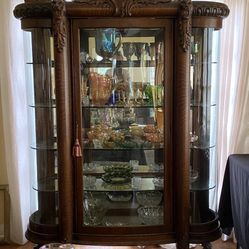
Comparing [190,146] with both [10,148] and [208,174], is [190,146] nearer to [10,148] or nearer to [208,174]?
[208,174]

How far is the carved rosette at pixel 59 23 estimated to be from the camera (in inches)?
75.0

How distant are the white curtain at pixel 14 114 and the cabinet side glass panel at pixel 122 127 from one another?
71 centimetres

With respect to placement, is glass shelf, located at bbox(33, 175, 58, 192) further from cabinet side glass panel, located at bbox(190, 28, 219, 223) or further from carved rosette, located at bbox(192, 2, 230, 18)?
carved rosette, located at bbox(192, 2, 230, 18)

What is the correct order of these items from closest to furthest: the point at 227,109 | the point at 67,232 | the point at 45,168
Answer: the point at 67,232 → the point at 45,168 → the point at 227,109

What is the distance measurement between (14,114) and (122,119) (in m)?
0.89

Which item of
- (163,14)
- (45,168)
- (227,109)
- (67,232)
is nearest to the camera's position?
(163,14)

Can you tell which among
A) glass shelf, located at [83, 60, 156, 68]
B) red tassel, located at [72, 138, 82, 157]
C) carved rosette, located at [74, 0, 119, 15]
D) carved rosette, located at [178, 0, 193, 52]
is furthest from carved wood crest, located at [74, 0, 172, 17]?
red tassel, located at [72, 138, 82, 157]


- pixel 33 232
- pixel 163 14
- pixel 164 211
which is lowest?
pixel 33 232

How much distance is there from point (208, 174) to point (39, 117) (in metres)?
1.17

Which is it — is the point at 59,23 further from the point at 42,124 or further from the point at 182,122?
the point at 182,122

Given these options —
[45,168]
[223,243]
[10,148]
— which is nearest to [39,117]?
[45,168]

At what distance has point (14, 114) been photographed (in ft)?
8.63

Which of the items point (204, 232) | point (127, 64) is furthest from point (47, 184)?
point (204, 232)

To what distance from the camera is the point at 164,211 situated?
2.21 meters
